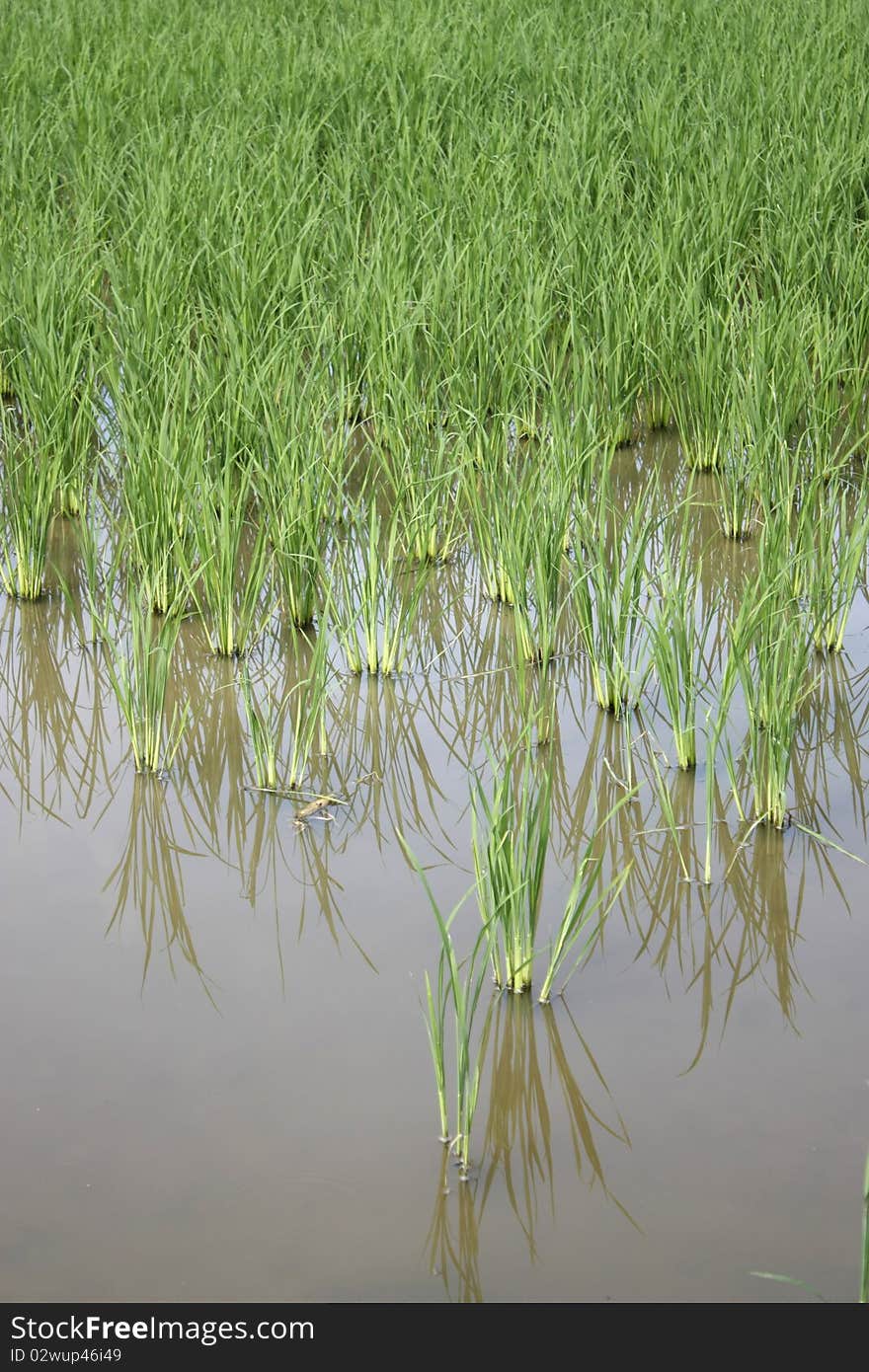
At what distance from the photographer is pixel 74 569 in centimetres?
362

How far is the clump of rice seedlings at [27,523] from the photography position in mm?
3404

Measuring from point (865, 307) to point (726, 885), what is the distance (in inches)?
93.0

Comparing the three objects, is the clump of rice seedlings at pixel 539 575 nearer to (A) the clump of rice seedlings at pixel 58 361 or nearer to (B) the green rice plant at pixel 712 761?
(B) the green rice plant at pixel 712 761

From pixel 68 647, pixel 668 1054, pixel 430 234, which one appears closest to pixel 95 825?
pixel 68 647

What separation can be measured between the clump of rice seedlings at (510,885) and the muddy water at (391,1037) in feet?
0.20

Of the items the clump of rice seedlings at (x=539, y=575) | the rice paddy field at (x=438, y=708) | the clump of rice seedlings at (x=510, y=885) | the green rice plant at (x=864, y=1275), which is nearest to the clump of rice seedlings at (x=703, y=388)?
the rice paddy field at (x=438, y=708)

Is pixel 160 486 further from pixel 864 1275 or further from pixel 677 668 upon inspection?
pixel 864 1275

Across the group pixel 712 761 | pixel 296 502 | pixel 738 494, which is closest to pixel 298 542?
pixel 296 502

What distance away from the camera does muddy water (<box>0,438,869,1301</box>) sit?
1753mm

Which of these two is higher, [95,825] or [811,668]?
[811,668]

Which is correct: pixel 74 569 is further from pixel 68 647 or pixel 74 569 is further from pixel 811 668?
pixel 811 668

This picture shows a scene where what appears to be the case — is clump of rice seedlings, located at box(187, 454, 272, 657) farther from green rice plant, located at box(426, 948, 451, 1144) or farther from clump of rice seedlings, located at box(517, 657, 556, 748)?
green rice plant, located at box(426, 948, 451, 1144)

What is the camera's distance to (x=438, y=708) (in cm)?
299

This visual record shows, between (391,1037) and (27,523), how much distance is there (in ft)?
5.90
